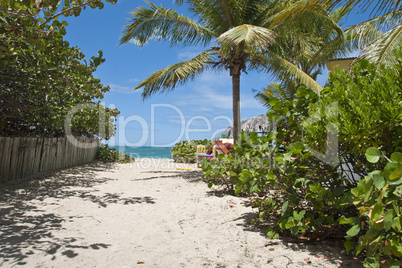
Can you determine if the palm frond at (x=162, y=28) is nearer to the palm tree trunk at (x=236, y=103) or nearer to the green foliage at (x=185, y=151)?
the palm tree trunk at (x=236, y=103)

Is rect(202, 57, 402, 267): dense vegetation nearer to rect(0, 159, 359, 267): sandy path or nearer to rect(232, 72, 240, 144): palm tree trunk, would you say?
rect(0, 159, 359, 267): sandy path

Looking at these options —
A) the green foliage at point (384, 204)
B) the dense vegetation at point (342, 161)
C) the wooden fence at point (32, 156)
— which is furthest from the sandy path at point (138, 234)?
the wooden fence at point (32, 156)

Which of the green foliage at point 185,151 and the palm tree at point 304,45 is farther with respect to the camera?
the green foliage at point 185,151

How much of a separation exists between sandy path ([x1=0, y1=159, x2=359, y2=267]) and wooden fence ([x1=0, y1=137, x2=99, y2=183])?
110cm

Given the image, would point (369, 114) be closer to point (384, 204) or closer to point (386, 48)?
point (384, 204)

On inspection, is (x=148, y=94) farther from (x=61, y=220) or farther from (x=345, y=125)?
(x=345, y=125)

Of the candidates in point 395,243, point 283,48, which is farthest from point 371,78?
point 283,48

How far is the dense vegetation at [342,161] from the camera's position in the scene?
1.83 metres

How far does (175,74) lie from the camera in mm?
8578

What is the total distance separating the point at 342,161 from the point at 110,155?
14.5 meters

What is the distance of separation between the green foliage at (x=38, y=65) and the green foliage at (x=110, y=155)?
7.01 m

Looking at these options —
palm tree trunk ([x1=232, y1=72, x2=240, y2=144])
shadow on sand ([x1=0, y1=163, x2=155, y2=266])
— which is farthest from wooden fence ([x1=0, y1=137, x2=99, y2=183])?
palm tree trunk ([x1=232, y1=72, x2=240, y2=144])

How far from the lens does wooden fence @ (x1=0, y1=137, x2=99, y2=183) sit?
6.54 metres

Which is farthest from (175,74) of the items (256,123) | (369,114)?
(256,123)
